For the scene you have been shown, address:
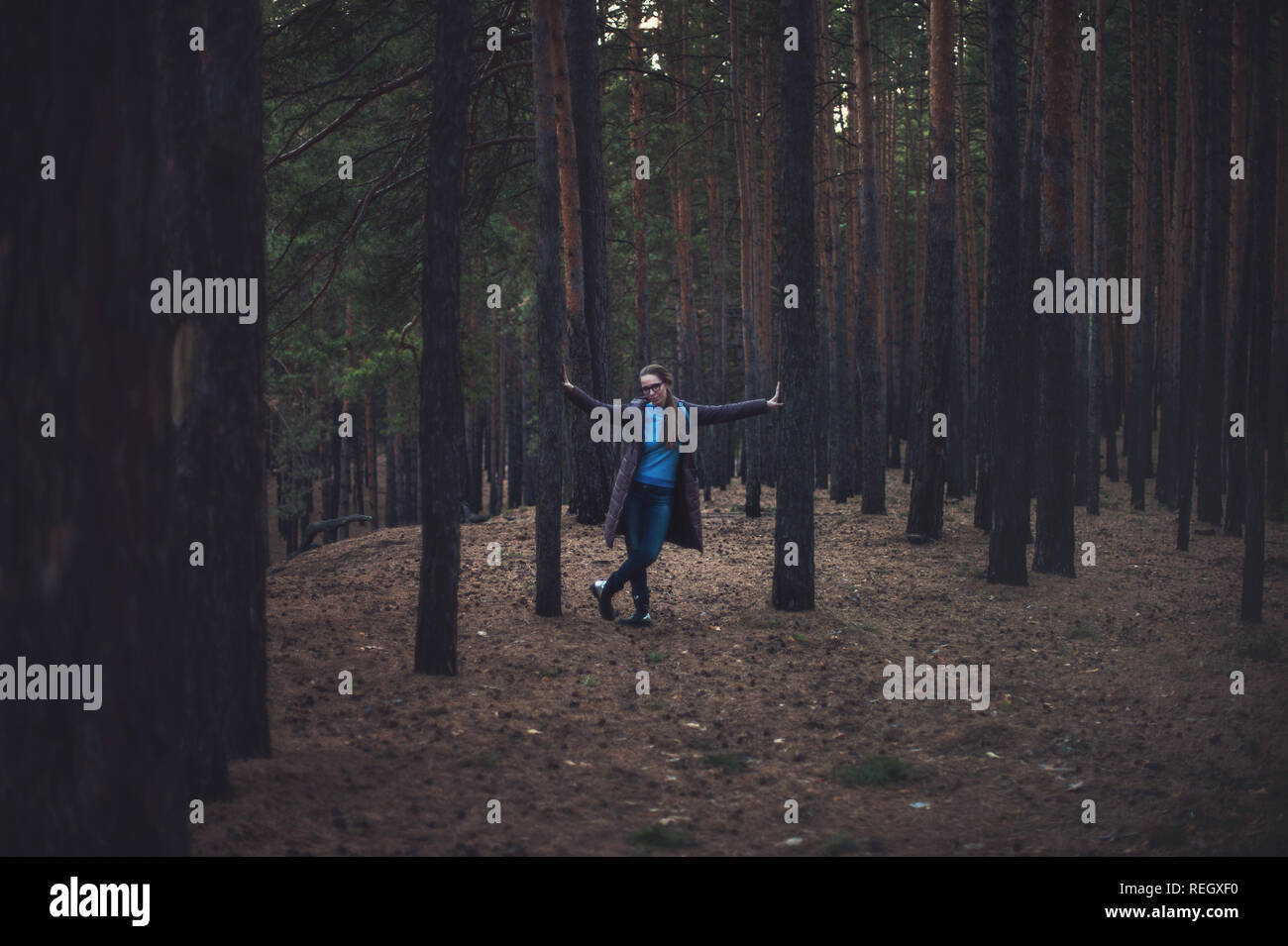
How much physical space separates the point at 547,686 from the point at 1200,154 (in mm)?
17831

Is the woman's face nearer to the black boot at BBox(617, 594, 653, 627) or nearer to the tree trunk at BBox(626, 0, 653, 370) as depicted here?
the black boot at BBox(617, 594, 653, 627)

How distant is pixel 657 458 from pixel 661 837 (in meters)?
5.21

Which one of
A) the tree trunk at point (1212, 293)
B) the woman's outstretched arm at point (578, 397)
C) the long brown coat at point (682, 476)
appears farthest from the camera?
the tree trunk at point (1212, 293)

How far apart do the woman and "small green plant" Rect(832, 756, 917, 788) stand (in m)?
3.64

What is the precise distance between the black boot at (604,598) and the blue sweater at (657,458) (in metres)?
1.38

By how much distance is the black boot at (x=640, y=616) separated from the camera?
1113 cm

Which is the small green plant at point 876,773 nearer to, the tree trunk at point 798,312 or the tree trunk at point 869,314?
the tree trunk at point 798,312

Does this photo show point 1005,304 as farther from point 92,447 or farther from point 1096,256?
point 92,447

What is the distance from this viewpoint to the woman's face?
10242 millimetres

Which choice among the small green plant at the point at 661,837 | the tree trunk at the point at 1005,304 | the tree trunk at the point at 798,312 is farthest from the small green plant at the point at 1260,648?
the small green plant at the point at 661,837

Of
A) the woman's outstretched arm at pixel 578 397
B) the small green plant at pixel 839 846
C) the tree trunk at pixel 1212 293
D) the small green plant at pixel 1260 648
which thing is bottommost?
the small green plant at pixel 839 846

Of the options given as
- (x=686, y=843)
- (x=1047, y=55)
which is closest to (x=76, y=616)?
(x=686, y=843)

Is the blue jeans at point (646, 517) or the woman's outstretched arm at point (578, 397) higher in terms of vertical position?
the woman's outstretched arm at point (578, 397)

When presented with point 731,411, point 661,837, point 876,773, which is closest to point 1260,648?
point 876,773
